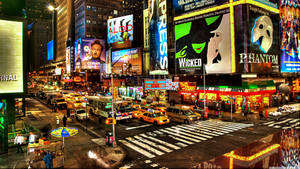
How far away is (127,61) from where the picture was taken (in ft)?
205

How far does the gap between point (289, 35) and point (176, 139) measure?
39.3 meters

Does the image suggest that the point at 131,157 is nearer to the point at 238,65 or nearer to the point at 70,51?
the point at 238,65

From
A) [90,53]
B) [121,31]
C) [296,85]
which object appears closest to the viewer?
[296,85]

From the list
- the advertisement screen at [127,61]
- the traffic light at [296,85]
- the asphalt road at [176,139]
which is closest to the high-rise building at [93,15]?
the advertisement screen at [127,61]

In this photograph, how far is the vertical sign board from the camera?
46812 millimetres

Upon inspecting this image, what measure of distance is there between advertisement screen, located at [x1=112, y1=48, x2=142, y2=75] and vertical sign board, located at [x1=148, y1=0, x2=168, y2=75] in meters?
8.55

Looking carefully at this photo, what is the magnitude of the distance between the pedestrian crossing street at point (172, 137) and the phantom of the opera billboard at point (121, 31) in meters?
45.0

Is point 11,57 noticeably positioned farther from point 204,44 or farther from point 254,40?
point 254,40

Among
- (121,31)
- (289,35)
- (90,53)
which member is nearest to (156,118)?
(289,35)

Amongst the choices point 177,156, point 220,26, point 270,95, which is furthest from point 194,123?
point 270,95

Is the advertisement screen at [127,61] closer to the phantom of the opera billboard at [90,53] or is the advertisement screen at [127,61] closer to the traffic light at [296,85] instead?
the phantom of the opera billboard at [90,53]

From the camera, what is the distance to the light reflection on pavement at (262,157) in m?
10.7

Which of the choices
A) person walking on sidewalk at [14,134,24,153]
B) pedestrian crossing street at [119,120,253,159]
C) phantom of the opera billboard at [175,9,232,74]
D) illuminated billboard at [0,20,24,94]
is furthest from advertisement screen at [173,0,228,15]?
person walking on sidewalk at [14,134,24,153]

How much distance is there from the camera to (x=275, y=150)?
13.2 m
